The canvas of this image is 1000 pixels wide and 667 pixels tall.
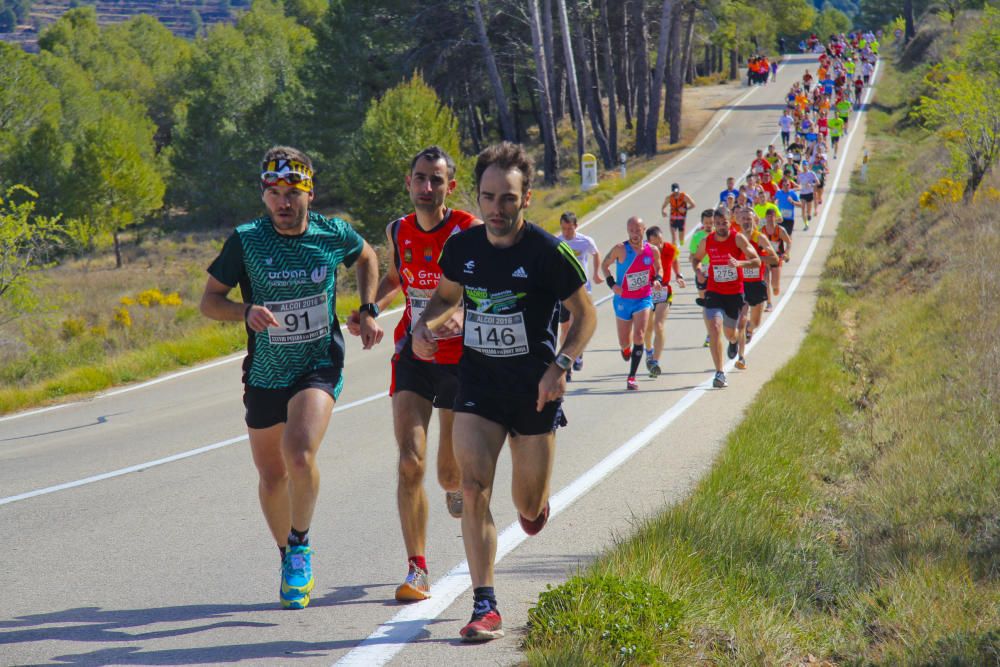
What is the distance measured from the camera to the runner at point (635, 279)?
13.6 m

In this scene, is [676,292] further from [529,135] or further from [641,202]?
[529,135]

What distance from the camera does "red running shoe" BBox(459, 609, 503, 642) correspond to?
488cm

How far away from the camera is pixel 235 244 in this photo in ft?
18.3

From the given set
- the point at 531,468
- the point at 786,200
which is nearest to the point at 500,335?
the point at 531,468

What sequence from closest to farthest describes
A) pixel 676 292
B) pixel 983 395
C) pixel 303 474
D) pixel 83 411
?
pixel 303 474
pixel 983 395
pixel 83 411
pixel 676 292

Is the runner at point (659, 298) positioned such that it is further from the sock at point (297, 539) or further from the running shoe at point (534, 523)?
the sock at point (297, 539)

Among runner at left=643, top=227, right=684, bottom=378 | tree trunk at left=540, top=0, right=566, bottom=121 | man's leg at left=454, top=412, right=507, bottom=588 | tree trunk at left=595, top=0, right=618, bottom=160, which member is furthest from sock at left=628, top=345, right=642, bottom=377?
tree trunk at left=595, top=0, right=618, bottom=160

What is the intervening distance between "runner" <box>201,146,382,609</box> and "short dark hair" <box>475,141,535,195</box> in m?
1.05

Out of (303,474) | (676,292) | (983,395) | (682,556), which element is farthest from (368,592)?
(676,292)

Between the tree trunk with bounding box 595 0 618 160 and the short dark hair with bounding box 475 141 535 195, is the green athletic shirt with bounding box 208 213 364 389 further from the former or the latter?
the tree trunk with bounding box 595 0 618 160

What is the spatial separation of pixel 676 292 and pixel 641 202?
1557 centimetres

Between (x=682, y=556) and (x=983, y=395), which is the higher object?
(x=682, y=556)

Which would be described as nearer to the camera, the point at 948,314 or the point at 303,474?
the point at 303,474

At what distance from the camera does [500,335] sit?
16.8 feet
